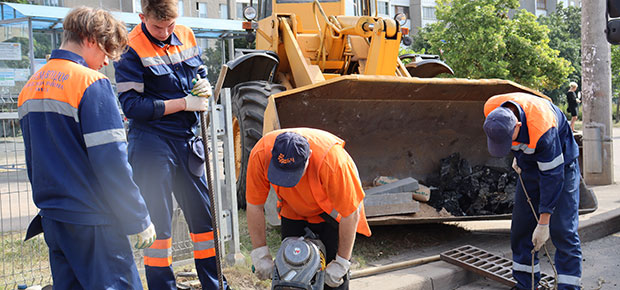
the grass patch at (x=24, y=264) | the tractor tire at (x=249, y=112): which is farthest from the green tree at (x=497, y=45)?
the grass patch at (x=24, y=264)

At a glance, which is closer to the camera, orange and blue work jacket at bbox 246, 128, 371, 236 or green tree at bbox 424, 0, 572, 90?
orange and blue work jacket at bbox 246, 128, 371, 236

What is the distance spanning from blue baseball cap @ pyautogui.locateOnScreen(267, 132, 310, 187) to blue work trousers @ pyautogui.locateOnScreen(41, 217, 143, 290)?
77 cm

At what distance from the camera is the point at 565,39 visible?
120 ft

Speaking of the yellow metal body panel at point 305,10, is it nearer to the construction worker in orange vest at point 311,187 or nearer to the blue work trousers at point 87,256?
the construction worker in orange vest at point 311,187

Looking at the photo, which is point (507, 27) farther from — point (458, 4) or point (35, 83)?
point (35, 83)

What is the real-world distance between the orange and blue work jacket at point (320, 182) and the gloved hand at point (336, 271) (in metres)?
0.24

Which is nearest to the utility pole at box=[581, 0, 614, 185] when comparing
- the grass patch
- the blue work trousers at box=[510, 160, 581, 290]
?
the blue work trousers at box=[510, 160, 581, 290]

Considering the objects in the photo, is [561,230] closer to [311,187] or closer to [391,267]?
[391,267]

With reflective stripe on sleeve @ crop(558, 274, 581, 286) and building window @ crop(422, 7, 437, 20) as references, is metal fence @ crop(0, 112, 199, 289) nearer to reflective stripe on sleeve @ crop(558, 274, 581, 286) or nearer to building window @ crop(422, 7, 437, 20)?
reflective stripe on sleeve @ crop(558, 274, 581, 286)

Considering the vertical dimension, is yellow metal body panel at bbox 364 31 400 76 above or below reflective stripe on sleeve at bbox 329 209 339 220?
above

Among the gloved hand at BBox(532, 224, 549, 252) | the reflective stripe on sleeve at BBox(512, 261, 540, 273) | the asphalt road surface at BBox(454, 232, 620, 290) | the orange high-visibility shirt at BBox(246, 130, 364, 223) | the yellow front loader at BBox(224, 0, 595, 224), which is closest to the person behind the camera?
the orange high-visibility shirt at BBox(246, 130, 364, 223)

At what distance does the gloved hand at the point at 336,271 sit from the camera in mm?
2988

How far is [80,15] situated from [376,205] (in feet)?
10.3

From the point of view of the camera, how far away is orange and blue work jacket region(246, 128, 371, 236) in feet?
9.61
